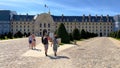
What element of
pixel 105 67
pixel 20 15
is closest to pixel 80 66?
pixel 105 67

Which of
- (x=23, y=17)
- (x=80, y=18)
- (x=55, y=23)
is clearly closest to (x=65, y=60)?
(x=55, y=23)

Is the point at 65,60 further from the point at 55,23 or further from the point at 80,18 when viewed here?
the point at 80,18

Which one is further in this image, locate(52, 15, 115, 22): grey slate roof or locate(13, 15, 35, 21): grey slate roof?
locate(52, 15, 115, 22): grey slate roof

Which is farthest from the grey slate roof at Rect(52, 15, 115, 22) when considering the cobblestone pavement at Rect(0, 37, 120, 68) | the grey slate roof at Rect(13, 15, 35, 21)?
the cobblestone pavement at Rect(0, 37, 120, 68)

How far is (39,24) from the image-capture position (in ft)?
466

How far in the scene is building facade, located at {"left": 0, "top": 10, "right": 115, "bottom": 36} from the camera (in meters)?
142

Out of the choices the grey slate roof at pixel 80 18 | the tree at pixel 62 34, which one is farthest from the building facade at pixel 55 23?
the tree at pixel 62 34

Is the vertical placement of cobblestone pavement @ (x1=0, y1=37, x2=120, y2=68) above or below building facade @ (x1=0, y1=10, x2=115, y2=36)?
below

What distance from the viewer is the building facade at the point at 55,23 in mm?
142125

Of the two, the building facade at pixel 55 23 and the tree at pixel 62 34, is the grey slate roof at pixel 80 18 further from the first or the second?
the tree at pixel 62 34

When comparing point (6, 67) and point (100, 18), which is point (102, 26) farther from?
point (6, 67)

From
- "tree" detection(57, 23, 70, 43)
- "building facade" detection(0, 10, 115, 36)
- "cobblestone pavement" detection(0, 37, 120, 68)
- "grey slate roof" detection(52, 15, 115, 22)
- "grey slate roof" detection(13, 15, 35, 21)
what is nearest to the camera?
"cobblestone pavement" detection(0, 37, 120, 68)

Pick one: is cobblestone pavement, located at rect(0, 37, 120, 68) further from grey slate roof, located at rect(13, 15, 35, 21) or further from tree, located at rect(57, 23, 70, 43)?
grey slate roof, located at rect(13, 15, 35, 21)

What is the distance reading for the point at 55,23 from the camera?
5753 inches
